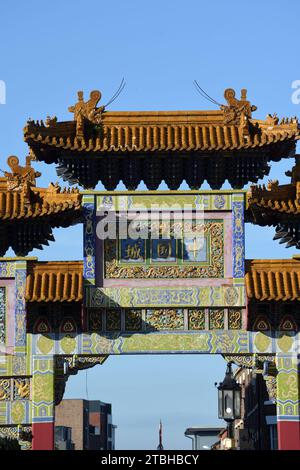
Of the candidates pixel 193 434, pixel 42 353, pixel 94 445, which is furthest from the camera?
pixel 94 445

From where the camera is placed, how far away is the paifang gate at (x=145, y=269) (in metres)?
27.4

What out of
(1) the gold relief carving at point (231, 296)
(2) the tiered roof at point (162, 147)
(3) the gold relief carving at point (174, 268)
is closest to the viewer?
(1) the gold relief carving at point (231, 296)

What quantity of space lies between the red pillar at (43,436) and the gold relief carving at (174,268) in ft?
11.5

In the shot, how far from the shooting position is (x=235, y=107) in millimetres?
28859

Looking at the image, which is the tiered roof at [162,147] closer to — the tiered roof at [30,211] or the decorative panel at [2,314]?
the tiered roof at [30,211]

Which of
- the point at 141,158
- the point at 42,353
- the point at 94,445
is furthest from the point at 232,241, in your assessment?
the point at 94,445

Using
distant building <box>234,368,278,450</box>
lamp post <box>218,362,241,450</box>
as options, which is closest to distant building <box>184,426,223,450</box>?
distant building <box>234,368,278,450</box>

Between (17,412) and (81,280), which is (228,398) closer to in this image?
(81,280)

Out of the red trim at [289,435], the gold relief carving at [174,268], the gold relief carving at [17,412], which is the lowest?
the red trim at [289,435]

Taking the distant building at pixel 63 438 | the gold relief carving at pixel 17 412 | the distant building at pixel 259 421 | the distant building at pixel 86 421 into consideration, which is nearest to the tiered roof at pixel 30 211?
the gold relief carving at pixel 17 412

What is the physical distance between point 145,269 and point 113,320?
1306 mm

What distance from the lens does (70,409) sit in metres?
77.1

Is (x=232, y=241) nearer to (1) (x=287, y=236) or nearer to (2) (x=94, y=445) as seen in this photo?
(1) (x=287, y=236)

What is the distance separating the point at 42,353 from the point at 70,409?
5032 cm
